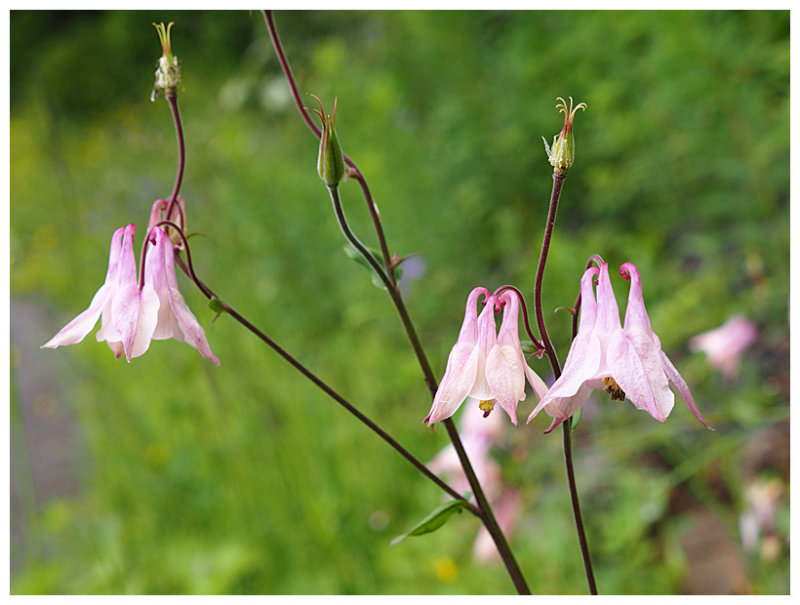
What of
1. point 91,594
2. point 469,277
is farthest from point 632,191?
point 91,594

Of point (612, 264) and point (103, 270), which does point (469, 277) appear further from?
point (103, 270)

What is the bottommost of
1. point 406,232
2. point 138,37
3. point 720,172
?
point 720,172

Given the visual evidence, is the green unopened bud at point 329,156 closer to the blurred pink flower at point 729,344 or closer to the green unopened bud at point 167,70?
the green unopened bud at point 167,70

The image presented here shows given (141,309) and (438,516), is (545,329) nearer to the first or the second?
(438,516)

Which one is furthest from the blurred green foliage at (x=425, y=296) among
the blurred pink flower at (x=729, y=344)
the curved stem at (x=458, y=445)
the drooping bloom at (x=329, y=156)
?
the drooping bloom at (x=329, y=156)

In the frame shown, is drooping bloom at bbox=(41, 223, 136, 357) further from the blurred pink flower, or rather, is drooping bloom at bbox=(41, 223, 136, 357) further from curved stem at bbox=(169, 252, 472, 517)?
the blurred pink flower

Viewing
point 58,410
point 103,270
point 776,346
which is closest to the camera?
point 776,346
